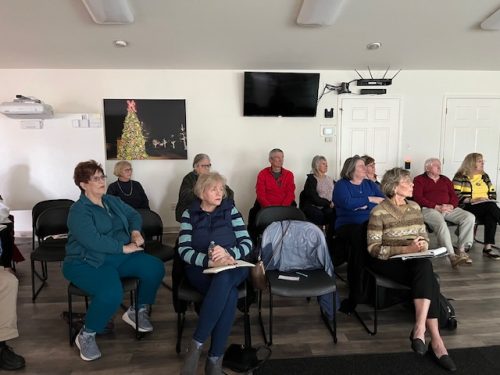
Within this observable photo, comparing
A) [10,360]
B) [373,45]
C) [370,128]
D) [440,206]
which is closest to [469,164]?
[440,206]

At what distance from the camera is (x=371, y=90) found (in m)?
5.41

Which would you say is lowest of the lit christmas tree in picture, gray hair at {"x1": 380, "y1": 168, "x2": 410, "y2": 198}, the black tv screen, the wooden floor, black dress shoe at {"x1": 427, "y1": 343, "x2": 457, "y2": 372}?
the wooden floor

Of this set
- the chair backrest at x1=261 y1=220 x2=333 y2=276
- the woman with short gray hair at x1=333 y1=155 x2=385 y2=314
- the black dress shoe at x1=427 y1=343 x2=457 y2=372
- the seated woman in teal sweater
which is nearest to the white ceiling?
the woman with short gray hair at x1=333 y1=155 x2=385 y2=314

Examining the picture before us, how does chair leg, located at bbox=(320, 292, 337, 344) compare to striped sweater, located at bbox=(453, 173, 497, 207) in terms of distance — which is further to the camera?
striped sweater, located at bbox=(453, 173, 497, 207)

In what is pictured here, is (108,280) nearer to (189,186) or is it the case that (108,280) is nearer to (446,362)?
(189,186)

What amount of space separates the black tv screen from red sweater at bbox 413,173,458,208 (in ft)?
6.43

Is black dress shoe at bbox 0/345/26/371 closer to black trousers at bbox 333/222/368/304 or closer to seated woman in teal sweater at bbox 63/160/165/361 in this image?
seated woman in teal sweater at bbox 63/160/165/361

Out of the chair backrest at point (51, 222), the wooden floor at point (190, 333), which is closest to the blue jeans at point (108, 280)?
the wooden floor at point (190, 333)

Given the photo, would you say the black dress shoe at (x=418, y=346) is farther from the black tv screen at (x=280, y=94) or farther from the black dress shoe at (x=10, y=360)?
the black tv screen at (x=280, y=94)

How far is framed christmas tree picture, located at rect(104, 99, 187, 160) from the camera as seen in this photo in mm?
5137

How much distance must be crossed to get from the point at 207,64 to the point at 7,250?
3354 millimetres

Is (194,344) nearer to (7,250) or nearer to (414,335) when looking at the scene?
(414,335)

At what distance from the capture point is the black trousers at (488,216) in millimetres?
4246

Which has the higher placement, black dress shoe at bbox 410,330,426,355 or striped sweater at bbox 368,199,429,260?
striped sweater at bbox 368,199,429,260
